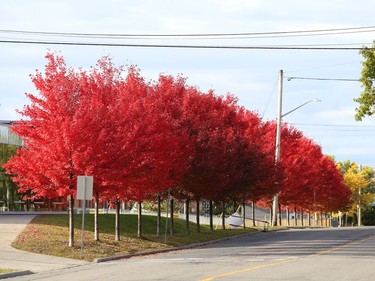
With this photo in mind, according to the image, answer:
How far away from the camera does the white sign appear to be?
2936 centimetres

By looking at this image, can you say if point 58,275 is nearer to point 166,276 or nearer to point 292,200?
point 166,276

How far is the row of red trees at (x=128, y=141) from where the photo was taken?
3219cm

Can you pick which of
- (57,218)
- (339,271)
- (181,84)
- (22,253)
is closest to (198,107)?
(181,84)

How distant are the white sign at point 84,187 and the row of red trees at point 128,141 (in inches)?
86.5

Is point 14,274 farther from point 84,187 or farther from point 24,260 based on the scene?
point 84,187

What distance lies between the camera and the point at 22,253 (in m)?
30.0

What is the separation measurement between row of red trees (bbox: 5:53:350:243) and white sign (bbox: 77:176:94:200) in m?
2.20

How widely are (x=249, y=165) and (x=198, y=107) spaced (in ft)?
22.1

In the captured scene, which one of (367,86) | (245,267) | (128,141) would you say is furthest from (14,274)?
(367,86)

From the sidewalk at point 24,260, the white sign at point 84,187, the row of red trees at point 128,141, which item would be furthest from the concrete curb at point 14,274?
the row of red trees at point 128,141

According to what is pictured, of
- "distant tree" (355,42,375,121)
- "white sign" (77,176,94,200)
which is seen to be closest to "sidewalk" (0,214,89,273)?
"white sign" (77,176,94,200)

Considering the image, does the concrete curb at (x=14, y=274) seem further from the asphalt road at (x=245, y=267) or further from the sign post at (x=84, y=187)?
the sign post at (x=84, y=187)

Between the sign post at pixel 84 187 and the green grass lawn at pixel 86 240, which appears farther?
the green grass lawn at pixel 86 240

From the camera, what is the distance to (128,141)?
33.8 m
